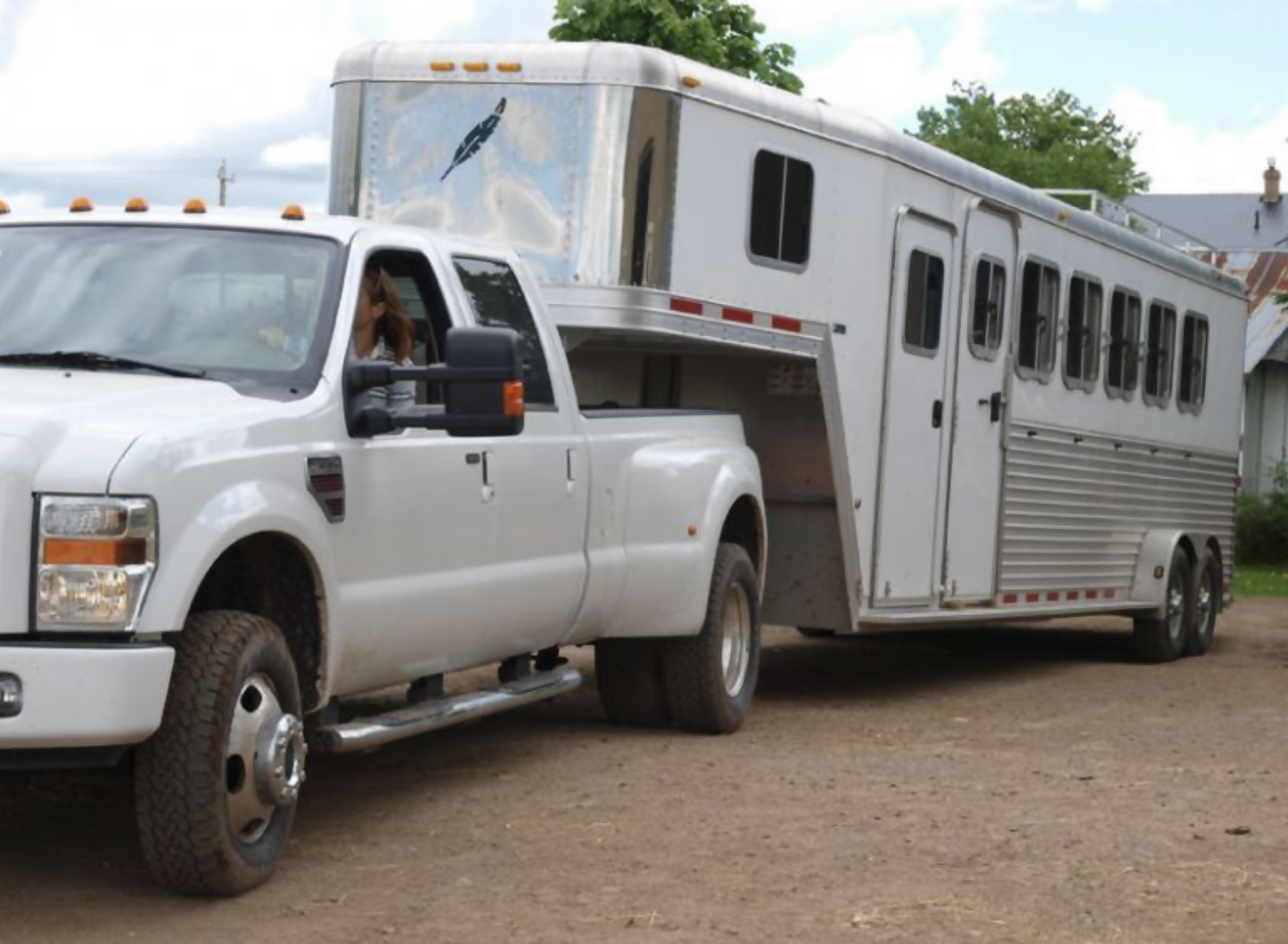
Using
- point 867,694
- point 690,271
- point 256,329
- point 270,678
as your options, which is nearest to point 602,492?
point 690,271

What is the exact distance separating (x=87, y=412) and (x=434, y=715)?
215 cm

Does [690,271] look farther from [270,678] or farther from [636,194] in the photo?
[270,678]

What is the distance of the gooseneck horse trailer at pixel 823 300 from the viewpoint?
402 inches

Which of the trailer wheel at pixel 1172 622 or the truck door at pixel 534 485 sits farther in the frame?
the trailer wheel at pixel 1172 622

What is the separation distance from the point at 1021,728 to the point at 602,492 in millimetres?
3016

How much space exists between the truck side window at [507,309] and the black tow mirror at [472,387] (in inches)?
53.3

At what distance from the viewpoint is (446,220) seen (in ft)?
33.9

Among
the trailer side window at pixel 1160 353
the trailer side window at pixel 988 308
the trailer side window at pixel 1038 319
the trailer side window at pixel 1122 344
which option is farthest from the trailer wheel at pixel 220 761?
the trailer side window at pixel 1160 353

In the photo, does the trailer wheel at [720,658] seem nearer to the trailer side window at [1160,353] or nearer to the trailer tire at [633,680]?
the trailer tire at [633,680]

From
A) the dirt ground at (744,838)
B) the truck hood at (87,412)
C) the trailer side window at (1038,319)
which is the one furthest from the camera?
the trailer side window at (1038,319)

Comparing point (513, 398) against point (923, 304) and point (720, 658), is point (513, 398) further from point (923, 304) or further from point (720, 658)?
point (923, 304)

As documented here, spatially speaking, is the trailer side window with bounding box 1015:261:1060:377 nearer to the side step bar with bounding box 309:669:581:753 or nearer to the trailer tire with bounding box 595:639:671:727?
the trailer tire with bounding box 595:639:671:727

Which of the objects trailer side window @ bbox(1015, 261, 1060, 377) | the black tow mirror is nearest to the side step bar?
the black tow mirror

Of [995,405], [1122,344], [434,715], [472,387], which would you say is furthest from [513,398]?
[1122,344]
